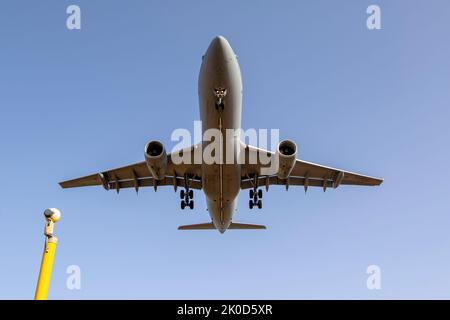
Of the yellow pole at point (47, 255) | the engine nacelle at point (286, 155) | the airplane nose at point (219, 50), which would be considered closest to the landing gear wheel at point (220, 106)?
the airplane nose at point (219, 50)

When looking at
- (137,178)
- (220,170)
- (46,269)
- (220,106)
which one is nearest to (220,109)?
(220,106)

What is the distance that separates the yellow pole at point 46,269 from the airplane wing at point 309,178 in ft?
54.7

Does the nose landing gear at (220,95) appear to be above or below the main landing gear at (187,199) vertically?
above

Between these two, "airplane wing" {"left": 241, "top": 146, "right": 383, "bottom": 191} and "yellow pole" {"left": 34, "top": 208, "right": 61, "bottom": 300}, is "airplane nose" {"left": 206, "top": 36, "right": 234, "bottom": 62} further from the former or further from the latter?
"yellow pole" {"left": 34, "top": 208, "right": 61, "bottom": 300}

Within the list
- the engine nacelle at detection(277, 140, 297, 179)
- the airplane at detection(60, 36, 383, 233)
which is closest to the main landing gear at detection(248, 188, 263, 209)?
the airplane at detection(60, 36, 383, 233)

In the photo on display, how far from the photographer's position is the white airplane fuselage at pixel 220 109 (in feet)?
61.0

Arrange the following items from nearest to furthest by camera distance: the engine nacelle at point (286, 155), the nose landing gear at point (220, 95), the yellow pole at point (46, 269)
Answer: the yellow pole at point (46, 269) → the nose landing gear at point (220, 95) → the engine nacelle at point (286, 155)

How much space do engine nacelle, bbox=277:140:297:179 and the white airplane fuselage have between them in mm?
2013

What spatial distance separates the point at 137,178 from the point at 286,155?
10480 mm

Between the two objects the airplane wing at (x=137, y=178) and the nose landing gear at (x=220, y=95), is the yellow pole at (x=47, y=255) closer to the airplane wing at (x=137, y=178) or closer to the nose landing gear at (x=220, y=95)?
the nose landing gear at (x=220, y=95)

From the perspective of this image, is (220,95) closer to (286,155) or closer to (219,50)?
(219,50)

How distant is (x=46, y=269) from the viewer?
8.05 m
